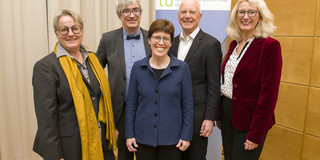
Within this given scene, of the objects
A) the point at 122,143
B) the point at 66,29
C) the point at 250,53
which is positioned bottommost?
the point at 122,143

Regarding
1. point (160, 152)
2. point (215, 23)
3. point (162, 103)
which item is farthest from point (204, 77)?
point (215, 23)

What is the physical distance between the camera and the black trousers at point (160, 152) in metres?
1.86

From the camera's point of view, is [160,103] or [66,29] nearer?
[66,29]

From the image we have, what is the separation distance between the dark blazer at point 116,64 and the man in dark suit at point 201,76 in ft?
1.40

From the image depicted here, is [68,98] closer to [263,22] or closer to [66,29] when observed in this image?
[66,29]

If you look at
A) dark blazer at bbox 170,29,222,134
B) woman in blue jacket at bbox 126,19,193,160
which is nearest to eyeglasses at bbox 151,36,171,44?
woman in blue jacket at bbox 126,19,193,160

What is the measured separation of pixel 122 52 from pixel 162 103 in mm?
640

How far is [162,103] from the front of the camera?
5.94 ft

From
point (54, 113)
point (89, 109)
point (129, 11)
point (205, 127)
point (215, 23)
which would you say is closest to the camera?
point (54, 113)

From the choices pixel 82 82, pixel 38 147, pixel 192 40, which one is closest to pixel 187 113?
pixel 192 40

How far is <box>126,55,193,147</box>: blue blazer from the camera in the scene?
71.3 inches

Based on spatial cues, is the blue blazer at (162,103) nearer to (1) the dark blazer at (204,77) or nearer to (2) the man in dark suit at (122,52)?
(1) the dark blazer at (204,77)

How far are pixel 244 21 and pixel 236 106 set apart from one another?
2.08 feet

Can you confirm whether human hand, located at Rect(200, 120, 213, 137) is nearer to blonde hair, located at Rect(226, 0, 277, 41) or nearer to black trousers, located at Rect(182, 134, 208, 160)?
black trousers, located at Rect(182, 134, 208, 160)
